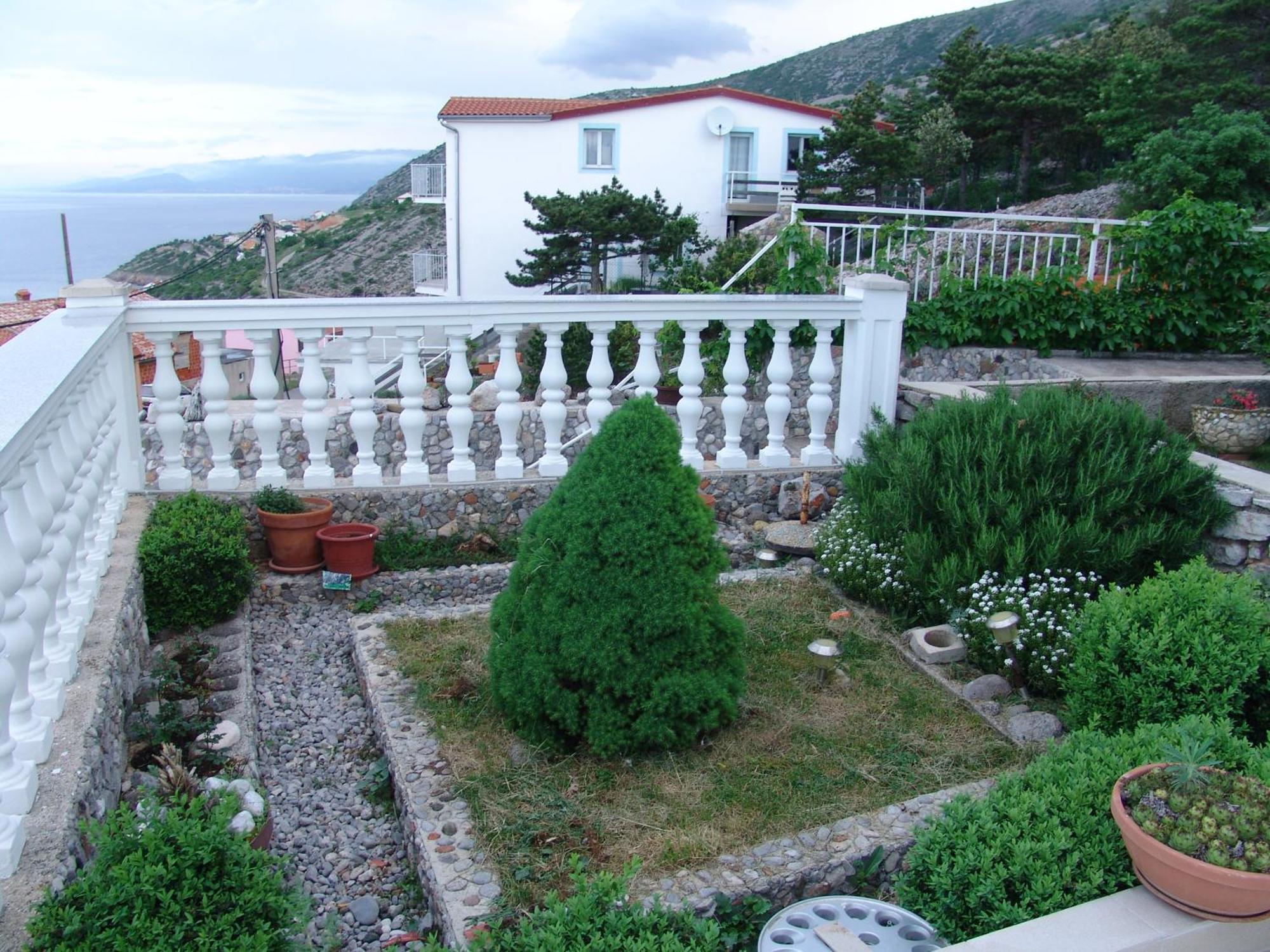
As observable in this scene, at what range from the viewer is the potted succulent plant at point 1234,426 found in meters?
4.76

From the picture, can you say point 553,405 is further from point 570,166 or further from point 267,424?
point 570,166

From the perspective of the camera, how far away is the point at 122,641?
306cm

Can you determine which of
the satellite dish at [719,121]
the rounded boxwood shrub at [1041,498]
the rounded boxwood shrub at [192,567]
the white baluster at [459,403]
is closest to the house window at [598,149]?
the satellite dish at [719,121]

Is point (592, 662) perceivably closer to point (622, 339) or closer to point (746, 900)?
point (746, 900)

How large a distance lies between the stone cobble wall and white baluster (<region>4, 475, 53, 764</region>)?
7.54 metres

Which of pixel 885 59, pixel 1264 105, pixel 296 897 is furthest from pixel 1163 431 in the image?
pixel 885 59

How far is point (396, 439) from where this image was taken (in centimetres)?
1108

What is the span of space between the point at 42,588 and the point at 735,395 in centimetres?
339

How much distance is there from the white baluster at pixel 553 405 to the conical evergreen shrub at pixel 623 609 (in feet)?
6.07

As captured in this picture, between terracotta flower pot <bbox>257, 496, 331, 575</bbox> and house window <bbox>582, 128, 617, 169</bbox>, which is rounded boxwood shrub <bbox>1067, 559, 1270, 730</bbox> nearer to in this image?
terracotta flower pot <bbox>257, 496, 331, 575</bbox>

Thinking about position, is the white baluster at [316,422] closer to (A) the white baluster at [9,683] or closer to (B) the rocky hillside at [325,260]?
(A) the white baluster at [9,683]

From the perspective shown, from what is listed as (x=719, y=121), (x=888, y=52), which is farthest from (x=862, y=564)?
(x=888, y=52)

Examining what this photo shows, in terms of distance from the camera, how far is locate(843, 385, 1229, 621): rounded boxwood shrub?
3.71 m

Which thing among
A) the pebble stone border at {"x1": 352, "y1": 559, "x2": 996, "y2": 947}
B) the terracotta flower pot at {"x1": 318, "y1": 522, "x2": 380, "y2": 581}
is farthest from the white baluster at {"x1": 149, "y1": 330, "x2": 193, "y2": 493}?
the pebble stone border at {"x1": 352, "y1": 559, "x2": 996, "y2": 947}
